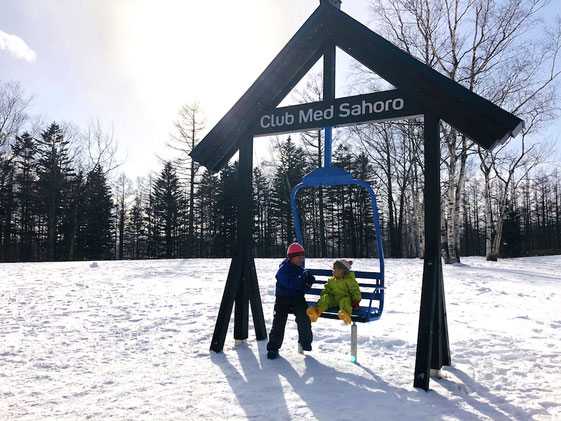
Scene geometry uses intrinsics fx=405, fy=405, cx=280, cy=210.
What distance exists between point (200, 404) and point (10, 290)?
7.37 meters

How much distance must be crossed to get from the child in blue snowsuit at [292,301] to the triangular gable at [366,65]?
1.83 m

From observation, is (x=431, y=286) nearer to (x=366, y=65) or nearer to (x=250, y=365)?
(x=250, y=365)

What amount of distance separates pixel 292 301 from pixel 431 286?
1578mm

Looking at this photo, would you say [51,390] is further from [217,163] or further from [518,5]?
[518,5]

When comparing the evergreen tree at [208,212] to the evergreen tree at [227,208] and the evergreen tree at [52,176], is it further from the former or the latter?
the evergreen tree at [52,176]

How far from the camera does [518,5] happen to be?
Result: 53.2 ft

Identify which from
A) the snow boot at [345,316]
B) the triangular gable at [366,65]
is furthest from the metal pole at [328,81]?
the snow boot at [345,316]

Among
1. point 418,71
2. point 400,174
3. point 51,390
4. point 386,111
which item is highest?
point 400,174

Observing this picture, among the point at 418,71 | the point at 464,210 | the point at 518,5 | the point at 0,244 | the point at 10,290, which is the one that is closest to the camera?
the point at 418,71

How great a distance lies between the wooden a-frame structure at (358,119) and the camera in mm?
4016

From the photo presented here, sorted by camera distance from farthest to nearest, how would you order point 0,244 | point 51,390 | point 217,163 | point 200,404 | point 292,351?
point 0,244 < point 217,163 < point 292,351 < point 51,390 < point 200,404

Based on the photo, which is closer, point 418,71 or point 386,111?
point 418,71

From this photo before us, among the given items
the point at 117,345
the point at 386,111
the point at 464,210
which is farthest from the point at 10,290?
the point at 464,210

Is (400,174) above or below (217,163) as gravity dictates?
above
